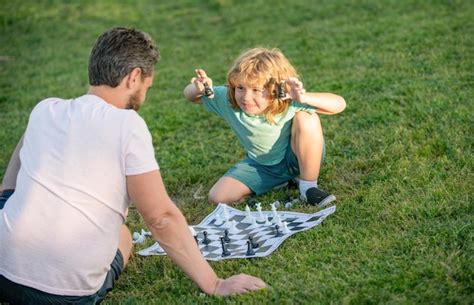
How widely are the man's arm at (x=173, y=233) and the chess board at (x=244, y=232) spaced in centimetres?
62

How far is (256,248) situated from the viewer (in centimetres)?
475

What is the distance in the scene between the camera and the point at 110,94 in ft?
12.7

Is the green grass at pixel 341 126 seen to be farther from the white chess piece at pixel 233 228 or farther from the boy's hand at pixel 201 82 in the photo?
the boy's hand at pixel 201 82

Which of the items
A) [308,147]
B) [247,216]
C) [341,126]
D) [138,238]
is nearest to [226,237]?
[247,216]

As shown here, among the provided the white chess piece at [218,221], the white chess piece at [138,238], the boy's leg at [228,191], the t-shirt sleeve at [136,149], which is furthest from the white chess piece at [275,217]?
the t-shirt sleeve at [136,149]

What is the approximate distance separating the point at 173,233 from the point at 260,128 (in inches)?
83.4

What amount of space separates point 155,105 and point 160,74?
168 centimetres

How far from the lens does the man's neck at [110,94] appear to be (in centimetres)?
386

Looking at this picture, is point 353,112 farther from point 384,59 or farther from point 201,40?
point 201,40

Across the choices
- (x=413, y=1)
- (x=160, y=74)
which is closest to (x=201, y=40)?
(x=160, y=74)

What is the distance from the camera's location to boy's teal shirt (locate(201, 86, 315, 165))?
573 cm

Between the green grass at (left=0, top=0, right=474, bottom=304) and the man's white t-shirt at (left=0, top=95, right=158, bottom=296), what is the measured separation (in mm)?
651

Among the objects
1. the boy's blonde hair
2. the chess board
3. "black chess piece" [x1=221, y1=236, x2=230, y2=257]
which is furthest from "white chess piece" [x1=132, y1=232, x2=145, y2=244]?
the boy's blonde hair

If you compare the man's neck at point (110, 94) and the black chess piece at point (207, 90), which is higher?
the man's neck at point (110, 94)
